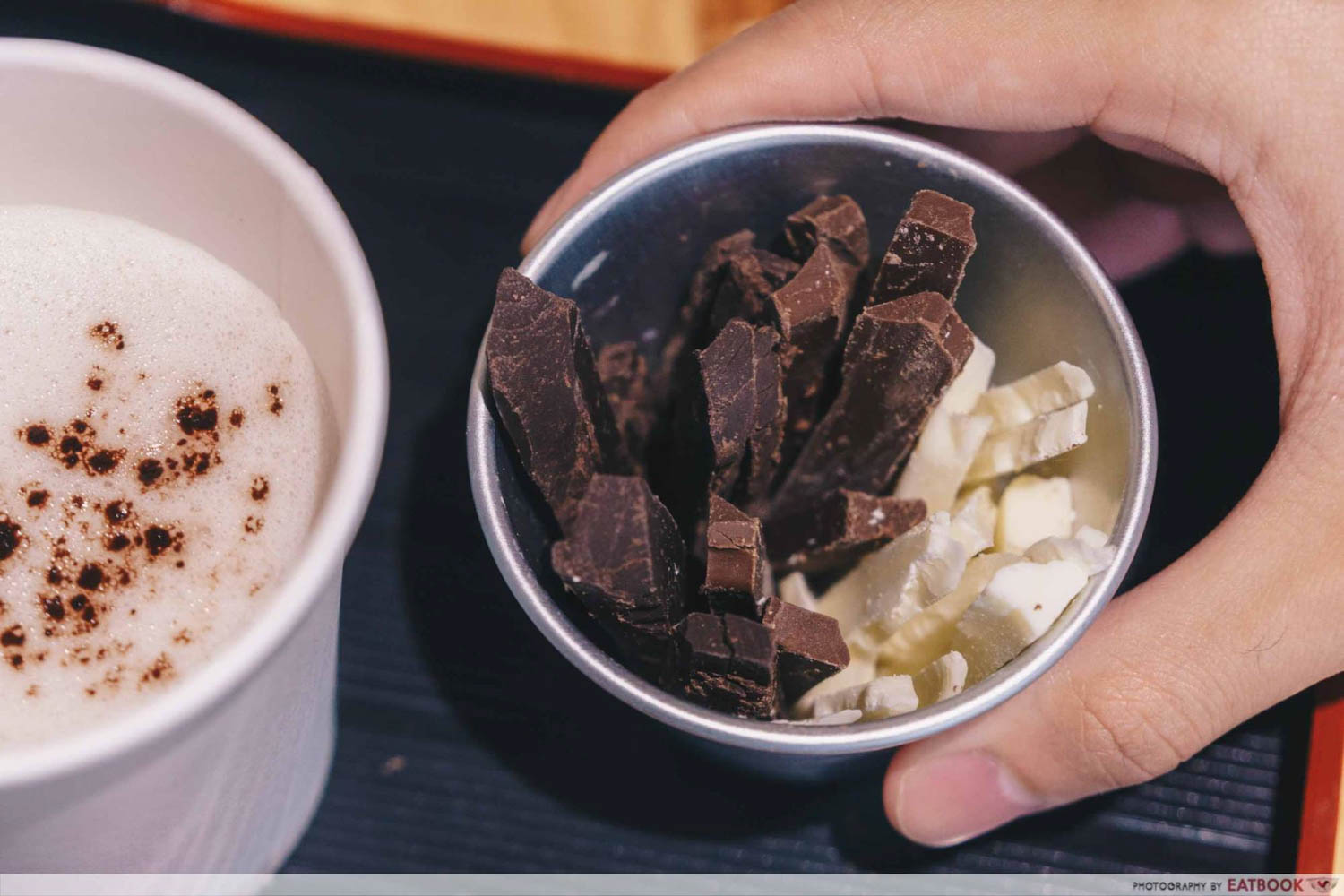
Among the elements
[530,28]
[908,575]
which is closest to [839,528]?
[908,575]

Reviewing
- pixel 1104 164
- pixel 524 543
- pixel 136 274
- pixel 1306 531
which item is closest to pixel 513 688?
pixel 524 543

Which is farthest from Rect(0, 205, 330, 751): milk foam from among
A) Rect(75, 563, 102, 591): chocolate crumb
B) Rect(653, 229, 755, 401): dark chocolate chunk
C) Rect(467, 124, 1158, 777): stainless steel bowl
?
Rect(653, 229, 755, 401): dark chocolate chunk

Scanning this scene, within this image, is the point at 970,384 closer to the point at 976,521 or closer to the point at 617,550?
the point at 976,521

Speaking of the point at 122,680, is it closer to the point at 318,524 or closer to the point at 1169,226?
the point at 318,524

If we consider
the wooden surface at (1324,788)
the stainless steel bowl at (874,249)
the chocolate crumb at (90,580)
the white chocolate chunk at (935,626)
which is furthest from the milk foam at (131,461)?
the wooden surface at (1324,788)

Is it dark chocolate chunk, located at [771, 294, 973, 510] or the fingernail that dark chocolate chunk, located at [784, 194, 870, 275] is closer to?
dark chocolate chunk, located at [771, 294, 973, 510]

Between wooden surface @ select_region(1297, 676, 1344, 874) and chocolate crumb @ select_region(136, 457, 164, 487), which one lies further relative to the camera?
wooden surface @ select_region(1297, 676, 1344, 874)
